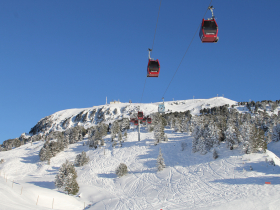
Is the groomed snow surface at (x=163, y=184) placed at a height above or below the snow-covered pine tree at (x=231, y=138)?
below

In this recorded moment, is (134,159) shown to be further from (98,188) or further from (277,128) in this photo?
(277,128)

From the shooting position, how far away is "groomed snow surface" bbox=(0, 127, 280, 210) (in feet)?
85.1

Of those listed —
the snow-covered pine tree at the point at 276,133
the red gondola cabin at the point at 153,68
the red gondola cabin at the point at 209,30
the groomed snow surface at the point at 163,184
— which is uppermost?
the red gondola cabin at the point at 209,30

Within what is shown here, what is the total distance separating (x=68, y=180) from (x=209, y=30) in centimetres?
3547

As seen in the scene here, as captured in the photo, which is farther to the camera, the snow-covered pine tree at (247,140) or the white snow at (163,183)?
the snow-covered pine tree at (247,140)

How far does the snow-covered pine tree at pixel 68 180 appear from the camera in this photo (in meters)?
38.4

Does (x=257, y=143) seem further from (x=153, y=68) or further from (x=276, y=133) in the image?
(x=276, y=133)

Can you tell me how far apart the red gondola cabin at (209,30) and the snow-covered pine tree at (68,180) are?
34.8 m

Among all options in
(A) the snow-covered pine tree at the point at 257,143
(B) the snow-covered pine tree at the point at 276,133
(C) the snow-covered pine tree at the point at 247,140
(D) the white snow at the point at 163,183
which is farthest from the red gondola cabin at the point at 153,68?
(B) the snow-covered pine tree at the point at 276,133

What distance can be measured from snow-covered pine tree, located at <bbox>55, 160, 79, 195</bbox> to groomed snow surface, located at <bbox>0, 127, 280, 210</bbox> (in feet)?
5.54

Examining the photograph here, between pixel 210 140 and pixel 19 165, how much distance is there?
61.9m

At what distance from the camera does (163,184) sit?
3881 cm

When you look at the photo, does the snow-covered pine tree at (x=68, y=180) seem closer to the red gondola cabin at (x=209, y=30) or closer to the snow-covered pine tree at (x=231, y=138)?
the snow-covered pine tree at (x=231, y=138)

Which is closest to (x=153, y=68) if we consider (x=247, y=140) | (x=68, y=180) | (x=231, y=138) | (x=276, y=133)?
(x=68, y=180)
